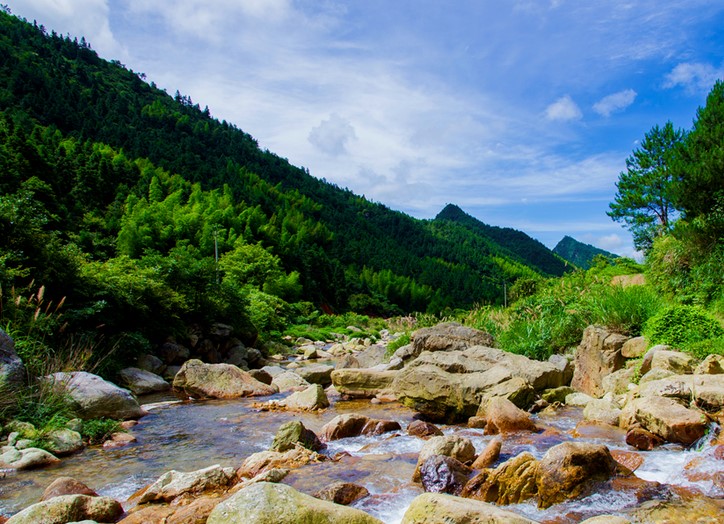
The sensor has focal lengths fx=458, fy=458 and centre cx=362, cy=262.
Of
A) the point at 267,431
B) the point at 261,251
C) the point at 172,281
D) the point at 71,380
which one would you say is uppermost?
the point at 261,251

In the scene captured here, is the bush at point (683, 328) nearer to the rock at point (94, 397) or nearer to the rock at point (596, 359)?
the rock at point (596, 359)

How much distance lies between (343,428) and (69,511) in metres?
4.11

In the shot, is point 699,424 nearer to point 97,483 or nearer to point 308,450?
point 308,450

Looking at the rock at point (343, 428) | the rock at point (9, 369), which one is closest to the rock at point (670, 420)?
the rock at point (343, 428)

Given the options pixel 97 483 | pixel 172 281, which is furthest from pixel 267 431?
pixel 172 281

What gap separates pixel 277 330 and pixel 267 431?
2608 cm

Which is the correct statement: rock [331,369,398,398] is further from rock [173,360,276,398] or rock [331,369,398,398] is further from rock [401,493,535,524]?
rock [401,493,535,524]

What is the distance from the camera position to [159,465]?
21.3 ft

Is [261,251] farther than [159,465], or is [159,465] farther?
[261,251]

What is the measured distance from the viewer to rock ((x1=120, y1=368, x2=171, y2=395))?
12422 millimetres

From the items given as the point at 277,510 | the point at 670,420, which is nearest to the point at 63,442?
the point at 277,510

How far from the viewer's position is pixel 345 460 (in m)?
6.31

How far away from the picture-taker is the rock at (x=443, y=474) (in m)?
4.93

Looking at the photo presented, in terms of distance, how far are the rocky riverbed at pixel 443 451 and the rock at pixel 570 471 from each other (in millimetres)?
13
